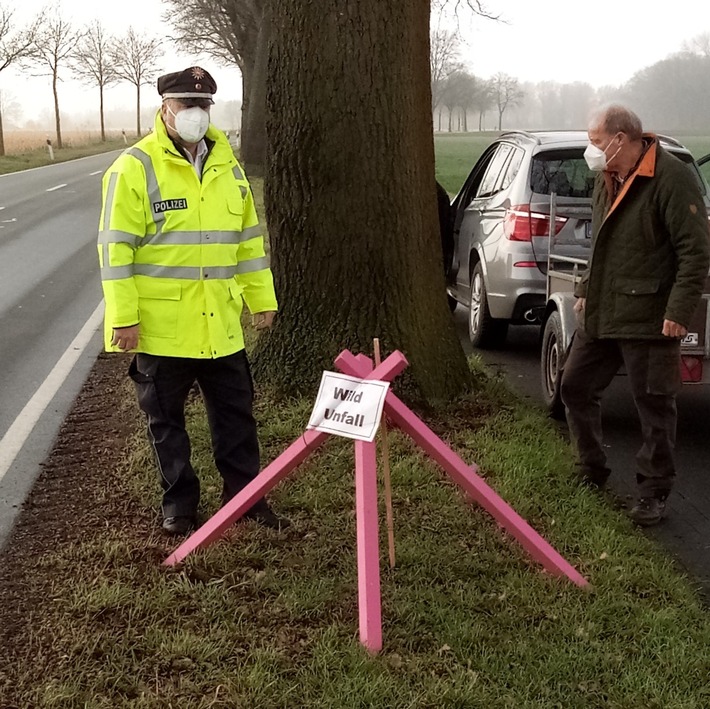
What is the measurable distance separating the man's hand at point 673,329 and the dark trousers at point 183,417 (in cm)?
190

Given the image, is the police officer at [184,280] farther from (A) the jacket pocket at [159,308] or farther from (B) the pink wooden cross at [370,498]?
(B) the pink wooden cross at [370,498]

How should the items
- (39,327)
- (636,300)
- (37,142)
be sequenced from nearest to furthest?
1. (636,300)
2. (39,327)
3. (37,142)

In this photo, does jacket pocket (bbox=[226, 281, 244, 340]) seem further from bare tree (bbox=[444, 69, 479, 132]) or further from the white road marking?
bare tree (bbox=[444, 69, 479, 132])

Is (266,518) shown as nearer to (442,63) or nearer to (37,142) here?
(37,142)

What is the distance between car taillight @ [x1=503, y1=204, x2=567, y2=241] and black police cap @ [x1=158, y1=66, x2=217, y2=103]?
3.72m

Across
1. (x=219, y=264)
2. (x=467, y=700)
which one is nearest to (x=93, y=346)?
(x=219, y=264)

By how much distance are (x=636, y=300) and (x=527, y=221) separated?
9.39 feet

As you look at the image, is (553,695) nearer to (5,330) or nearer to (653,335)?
(653,335)

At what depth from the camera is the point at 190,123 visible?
12.4 feet

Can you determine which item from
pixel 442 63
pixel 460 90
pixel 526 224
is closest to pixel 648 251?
pixel 526 224

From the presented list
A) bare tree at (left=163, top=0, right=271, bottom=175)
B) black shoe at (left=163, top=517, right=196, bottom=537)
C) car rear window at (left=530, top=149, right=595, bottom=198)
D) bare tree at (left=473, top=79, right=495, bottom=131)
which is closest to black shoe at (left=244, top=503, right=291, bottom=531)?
black shoe at (left=163, top=517, right=196, bottom=537)

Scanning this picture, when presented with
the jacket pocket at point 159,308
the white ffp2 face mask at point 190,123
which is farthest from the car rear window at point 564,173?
the jacket pocket at point 159,308

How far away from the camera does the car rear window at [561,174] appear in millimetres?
7215

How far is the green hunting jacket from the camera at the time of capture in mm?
4148
